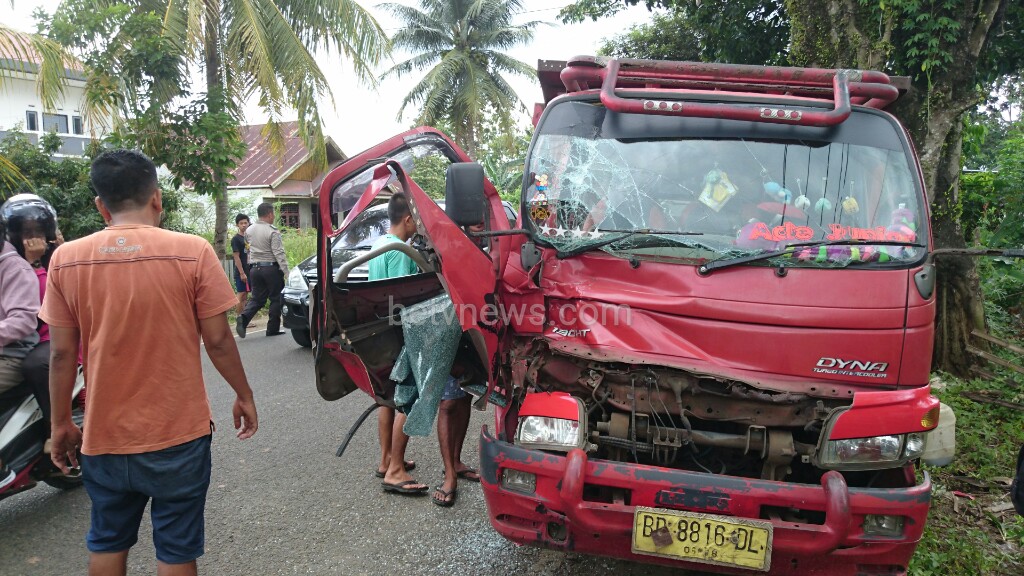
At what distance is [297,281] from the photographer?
25.0 feet

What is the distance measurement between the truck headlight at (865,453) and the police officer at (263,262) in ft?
25.2

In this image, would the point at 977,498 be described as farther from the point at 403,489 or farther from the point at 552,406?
the point at 403,489

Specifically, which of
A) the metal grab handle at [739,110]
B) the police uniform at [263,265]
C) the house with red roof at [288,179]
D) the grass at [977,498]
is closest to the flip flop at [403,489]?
the metal grab handle at [739,110]

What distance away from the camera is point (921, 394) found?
2.57 meters

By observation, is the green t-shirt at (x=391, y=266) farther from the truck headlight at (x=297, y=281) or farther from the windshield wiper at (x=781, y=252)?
the truck headlight at (x=297, y=281)

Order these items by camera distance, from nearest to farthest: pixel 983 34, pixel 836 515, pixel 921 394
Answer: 1. pixel 836 515
2. pixel 921 394
3. pixel 983 34

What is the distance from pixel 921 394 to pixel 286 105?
11.5 metres

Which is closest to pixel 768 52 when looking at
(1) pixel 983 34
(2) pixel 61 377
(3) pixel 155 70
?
(1) pixel 983 34

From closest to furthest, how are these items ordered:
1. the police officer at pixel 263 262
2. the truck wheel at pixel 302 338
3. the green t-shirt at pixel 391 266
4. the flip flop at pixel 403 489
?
the green t-shirt at pixel 391 266, the flip flop at pixel 403 489, the truck wheel at pixel 302 338, the police officer at pixel 263 262

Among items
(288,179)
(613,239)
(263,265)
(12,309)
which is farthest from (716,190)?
(288,179)

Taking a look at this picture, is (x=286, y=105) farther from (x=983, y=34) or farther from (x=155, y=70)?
(x=983, y=34)

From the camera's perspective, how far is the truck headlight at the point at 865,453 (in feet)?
8.11

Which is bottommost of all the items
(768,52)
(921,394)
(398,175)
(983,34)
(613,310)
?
(921,394)

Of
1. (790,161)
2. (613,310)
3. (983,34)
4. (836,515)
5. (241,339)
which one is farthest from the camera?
(241,339)
